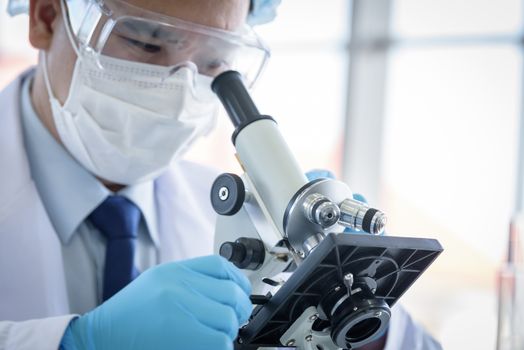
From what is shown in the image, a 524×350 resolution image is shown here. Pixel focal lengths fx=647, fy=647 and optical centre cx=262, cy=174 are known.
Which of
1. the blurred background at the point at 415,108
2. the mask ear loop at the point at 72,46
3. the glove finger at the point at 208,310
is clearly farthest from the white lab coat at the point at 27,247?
the blurred background at the point at 415,108

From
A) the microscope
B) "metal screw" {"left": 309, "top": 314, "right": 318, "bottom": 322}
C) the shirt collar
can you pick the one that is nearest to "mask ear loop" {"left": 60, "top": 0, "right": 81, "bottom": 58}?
the shirt collar

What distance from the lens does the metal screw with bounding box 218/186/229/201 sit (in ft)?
3.62

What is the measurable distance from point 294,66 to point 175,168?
2.19 m

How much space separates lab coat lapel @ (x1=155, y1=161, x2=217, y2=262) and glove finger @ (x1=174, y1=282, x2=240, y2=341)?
1.74ft

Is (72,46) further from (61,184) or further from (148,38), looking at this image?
(61,184)

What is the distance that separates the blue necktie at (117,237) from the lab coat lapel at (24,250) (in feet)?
0.33

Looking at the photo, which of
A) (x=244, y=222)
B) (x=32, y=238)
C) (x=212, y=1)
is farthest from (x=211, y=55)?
(x=32, y=238)

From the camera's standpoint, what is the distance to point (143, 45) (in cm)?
133

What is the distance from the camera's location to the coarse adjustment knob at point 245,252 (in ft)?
3.49

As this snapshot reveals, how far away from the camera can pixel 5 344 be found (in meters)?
A: 1.06

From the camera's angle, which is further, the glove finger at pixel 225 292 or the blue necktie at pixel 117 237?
the blue necktie at pixel 117 237

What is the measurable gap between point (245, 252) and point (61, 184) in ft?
1.96

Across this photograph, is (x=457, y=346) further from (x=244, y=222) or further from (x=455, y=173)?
(x=455, y=173)

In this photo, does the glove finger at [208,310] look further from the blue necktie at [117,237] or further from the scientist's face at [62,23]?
the scientist's face at [62,23]
